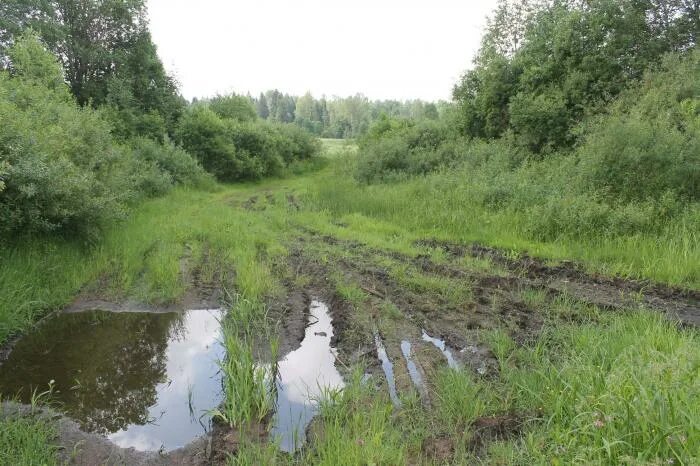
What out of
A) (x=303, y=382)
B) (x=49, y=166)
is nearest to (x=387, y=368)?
(x=303, y=382)

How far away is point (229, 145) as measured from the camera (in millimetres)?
18734

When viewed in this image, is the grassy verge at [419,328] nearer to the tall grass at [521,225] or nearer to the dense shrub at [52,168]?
the tall grass at [521,225]

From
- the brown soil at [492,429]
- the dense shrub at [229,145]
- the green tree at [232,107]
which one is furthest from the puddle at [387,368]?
the green tree at [232,107]

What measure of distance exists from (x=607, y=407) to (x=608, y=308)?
297 centimetres

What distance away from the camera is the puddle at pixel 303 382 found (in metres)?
3.57

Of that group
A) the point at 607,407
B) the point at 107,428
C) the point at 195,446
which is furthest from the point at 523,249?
the point at 107,428

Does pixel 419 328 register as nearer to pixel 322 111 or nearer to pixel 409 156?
pixel 409 156

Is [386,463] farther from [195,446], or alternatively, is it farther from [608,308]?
[608,308]

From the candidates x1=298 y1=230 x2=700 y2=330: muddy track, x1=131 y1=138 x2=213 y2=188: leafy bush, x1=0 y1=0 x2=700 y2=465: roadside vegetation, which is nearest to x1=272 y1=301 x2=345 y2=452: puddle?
x1=0 y1=0 x2=700 y2=465: roadside vegetation

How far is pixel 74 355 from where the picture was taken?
4688 millimetres

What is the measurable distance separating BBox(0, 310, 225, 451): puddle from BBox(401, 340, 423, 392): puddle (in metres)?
1.92

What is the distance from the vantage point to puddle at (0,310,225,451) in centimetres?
371

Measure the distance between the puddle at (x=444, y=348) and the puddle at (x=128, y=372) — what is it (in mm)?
2346

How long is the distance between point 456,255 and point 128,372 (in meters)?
5.49
